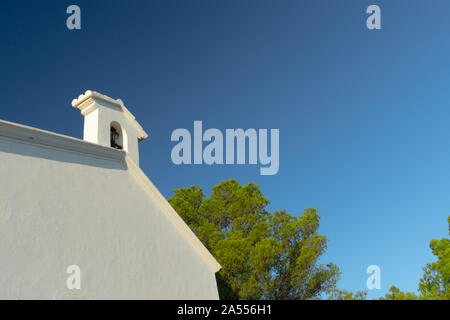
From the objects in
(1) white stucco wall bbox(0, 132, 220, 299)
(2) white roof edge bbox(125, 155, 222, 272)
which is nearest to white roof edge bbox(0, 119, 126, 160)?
(1) white stucco wall bbox(0, 132, 220, 299)

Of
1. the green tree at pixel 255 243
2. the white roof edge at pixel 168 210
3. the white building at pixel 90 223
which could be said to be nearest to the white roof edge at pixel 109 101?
the white building at pixel 90 223

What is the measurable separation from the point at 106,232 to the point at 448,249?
17.6 metres

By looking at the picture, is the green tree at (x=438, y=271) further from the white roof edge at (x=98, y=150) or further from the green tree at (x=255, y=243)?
the white roof edge at (x=98, y=150)

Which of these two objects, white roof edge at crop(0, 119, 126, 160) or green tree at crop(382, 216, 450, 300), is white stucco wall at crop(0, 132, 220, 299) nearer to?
white roof edge at crop(0, 119, 126, 160)

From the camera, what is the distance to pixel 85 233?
310 inches

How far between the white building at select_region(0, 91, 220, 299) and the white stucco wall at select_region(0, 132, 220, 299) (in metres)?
0.02

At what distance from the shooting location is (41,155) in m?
7.80

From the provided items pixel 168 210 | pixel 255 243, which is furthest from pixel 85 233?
pixel 255 243

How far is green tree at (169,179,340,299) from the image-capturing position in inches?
649

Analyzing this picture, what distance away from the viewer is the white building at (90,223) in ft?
22.4
